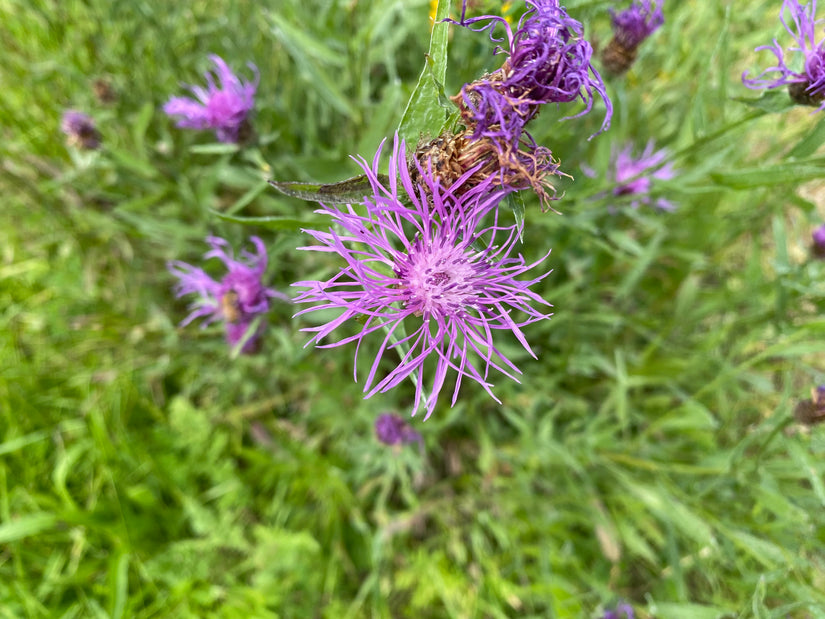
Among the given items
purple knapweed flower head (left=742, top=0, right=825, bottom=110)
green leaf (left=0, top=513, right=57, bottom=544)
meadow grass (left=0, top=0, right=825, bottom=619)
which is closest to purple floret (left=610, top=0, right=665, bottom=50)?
meadow grass (left=0, top=0, right=825, bottom=619)

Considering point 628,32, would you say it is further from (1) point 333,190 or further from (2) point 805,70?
(1) point 333,190

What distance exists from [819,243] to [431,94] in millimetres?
1751

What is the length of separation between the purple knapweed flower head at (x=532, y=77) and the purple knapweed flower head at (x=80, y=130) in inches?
63.8

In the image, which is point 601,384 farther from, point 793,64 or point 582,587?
point 793,64

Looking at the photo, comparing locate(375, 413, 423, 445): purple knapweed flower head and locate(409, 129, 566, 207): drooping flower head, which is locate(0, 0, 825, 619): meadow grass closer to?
locate(375, 413, 423, 445): purple knapweed flower head

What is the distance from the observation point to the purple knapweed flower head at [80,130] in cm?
181

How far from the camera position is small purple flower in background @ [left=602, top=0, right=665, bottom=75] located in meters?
1.44

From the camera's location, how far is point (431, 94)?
833 millimetres

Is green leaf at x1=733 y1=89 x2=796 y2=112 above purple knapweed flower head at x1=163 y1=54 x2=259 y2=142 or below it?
above

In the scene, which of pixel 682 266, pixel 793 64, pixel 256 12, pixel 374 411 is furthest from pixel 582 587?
pixel 256 12

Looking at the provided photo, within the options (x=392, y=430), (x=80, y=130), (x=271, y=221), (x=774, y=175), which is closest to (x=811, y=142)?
(x=774, y=175)

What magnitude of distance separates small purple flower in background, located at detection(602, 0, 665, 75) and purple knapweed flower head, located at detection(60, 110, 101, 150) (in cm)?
179

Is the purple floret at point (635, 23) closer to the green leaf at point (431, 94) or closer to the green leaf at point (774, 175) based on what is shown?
the green leaf at point (774, 175)

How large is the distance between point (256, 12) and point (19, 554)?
2454 mm
